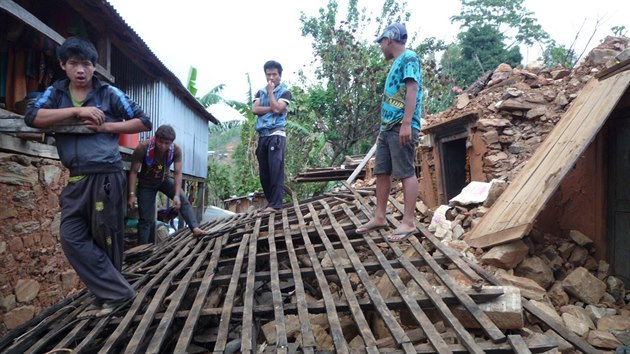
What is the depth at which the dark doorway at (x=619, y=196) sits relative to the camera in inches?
124

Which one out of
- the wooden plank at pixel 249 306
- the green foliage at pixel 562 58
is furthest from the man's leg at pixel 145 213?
the green foliage at pixel 562 58

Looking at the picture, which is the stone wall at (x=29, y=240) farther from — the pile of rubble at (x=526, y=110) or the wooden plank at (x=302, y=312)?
the pile of rubble at (x=526, y=110)

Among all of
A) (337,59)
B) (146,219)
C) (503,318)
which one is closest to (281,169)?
(146,219)

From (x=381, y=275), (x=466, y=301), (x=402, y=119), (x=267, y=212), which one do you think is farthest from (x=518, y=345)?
(x=267, y=212)

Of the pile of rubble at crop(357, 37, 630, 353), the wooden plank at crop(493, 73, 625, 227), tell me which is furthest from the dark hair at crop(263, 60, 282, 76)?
the wooden plank at crop(493, 73, 625, 227)

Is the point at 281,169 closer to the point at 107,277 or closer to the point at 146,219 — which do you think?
the point at 146,219

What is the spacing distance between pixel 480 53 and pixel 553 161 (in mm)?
19048

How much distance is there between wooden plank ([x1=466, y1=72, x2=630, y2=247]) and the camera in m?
2.89

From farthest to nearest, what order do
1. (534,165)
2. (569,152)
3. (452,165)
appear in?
(452,165) < (534,165) < (569,152)

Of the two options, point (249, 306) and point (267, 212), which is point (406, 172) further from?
point (267, 212)

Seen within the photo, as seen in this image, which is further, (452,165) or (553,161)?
(452,165)

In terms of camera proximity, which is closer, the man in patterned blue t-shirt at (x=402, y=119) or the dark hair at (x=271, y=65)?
the man in patterned blue t-shirt at (x=402, y=119)

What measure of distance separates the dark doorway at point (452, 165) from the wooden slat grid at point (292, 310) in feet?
11.3

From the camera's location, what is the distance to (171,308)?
2.38m
